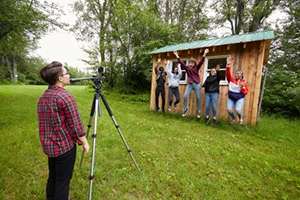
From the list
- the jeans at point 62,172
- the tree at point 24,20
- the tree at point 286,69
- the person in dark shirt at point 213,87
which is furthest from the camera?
the tree at point 286,69

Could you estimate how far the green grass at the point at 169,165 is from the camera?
2.08m

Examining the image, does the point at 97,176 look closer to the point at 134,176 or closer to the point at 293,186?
the point at 134,176

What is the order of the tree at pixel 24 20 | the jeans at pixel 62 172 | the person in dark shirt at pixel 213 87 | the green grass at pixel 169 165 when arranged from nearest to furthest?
1. the jeans at pixel 62 172
2. the green grass at pixel 169 165
3. the person in dark shirt at pixel 213 87
4. the tree at pixel 24 20

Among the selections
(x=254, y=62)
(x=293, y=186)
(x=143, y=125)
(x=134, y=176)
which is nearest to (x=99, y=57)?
(x=143, y=125)

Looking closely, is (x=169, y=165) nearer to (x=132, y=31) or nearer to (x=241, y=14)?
(x=132, y=31)

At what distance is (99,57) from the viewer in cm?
1338

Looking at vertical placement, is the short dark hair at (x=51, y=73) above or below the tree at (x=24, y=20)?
below

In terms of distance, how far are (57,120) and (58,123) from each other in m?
0.03

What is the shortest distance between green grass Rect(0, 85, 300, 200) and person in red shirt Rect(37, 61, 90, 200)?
2.38 ft

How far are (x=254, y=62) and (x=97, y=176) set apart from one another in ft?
19.4

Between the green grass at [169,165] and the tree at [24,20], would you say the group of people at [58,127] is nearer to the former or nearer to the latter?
the green grass at [169,165]

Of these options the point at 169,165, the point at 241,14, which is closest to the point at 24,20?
Result: the point at 169,165

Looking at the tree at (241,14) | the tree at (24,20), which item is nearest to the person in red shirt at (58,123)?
the tree at (24,20)

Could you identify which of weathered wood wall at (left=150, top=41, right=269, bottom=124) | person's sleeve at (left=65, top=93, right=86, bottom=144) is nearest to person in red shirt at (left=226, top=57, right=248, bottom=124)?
weathered wood wall at (left=150, top=41, right=269, bottom=124)
